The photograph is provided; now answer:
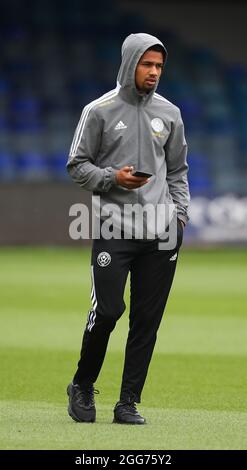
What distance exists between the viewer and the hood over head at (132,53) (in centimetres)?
713

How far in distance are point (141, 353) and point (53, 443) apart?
1034 millimetres

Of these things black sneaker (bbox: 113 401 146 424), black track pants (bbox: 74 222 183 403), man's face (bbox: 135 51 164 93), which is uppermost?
man's face (bbox: 135 51 164 93)

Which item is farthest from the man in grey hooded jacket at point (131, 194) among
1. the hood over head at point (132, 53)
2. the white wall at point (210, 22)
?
the white wall at point (210, 22)

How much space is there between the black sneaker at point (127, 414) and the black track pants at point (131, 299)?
48 millimetres

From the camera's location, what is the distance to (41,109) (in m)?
30.3

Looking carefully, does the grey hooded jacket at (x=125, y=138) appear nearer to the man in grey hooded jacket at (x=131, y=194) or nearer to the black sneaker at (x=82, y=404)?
the man in grey hooded jacket at (x=131, y=194)

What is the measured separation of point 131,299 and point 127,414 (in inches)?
25.2

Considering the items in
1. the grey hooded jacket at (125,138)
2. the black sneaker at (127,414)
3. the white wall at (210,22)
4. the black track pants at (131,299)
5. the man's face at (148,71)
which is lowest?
the black sneaker at (127,414)

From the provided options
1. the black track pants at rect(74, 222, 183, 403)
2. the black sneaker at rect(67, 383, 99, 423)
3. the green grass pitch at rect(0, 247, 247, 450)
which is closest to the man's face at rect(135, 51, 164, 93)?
the black track pants at rect(74, 222, 183, 403)

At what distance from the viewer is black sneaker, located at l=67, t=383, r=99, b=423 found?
7359mm

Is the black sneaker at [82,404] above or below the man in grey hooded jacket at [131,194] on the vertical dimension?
below

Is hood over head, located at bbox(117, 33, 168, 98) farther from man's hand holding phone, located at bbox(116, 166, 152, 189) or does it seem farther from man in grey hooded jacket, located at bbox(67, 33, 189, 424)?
man's hand holding phone, located at bbox(116, 166, 152, 189)

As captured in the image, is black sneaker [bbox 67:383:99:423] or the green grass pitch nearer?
the green grass pitch

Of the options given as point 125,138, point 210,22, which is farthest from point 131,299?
point 210,22
